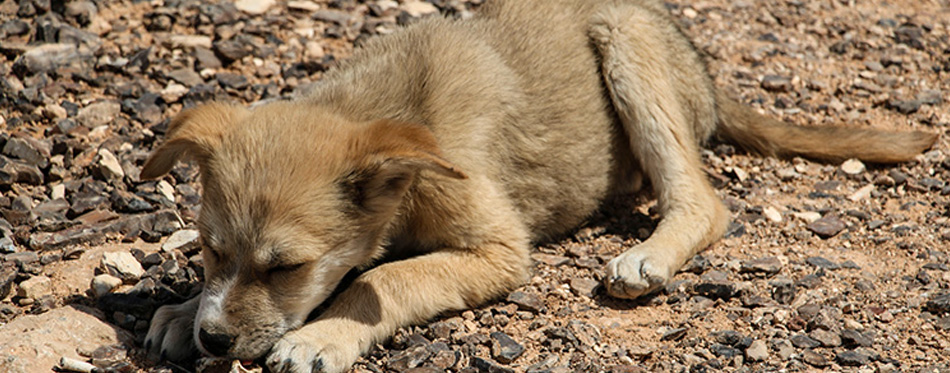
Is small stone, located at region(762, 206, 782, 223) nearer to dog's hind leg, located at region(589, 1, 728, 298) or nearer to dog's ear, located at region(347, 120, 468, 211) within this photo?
dog's hind leg, located at region(589, 1, 728, 298)

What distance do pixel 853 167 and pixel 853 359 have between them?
2387mm

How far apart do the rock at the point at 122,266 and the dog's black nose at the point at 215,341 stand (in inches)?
39.4

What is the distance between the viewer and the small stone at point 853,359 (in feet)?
14.7

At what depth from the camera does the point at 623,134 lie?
20.6 ft

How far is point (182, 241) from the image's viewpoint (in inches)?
213

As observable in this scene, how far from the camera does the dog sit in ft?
14.2

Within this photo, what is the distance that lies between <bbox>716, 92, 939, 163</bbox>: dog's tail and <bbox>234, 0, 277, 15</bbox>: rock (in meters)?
3.65

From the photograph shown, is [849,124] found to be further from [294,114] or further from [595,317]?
[294,114]

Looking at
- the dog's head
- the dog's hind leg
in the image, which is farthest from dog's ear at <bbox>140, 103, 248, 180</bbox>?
the dog's hind leg

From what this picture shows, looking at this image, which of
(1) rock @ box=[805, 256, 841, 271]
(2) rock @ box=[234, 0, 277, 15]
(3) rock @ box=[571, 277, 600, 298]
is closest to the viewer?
(3) rock @ box=[571, 277, 600, 298]

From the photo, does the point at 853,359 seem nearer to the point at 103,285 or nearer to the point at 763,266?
the point at 763,266

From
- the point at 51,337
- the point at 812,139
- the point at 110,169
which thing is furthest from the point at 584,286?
the point at 110,169

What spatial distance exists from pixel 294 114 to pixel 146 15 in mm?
3607

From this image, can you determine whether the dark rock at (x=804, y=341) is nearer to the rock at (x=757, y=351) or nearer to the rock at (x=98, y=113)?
the rock at (x=757, y=351)
